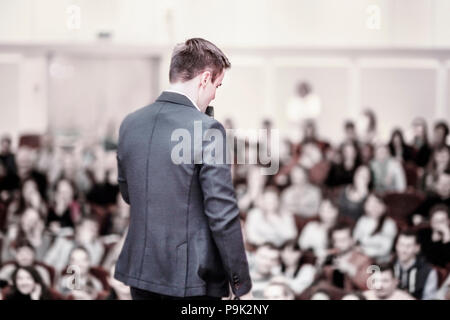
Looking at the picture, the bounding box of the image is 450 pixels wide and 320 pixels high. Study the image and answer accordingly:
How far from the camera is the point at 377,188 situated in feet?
17.4

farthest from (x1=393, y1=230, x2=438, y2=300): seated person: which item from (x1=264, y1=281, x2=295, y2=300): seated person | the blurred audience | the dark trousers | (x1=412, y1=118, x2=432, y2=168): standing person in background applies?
the dark trousers

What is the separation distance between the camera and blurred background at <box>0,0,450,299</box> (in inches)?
206

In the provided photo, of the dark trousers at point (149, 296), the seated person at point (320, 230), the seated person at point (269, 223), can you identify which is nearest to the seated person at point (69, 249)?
the seated person at point (269, 223)

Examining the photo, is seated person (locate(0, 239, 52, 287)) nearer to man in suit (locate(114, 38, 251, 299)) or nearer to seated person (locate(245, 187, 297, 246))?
seated person (locate(245, 187, 297, 246))

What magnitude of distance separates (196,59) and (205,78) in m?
0.05

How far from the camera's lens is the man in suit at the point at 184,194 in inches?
60.2

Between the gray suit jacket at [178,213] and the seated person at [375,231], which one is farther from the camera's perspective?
the seated person at [375,231]

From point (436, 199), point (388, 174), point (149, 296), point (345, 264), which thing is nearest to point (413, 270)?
point (345, 264)

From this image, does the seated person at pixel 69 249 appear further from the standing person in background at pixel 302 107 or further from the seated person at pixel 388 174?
the standing person in background at pixel 302 107

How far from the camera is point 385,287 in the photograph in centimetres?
344

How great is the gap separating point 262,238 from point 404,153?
1627mm
